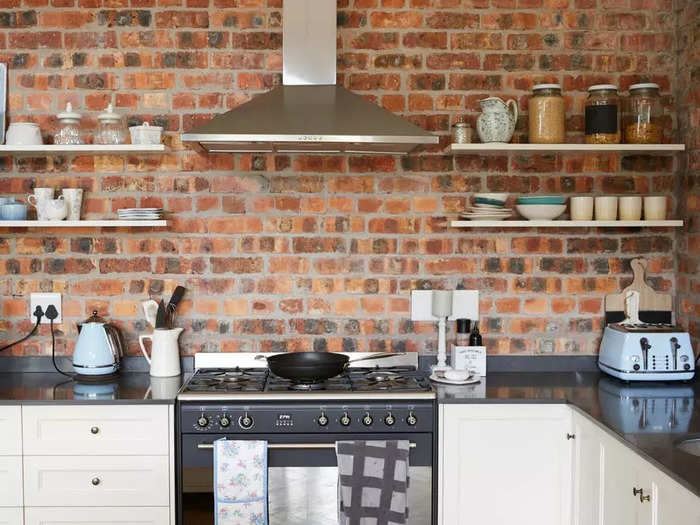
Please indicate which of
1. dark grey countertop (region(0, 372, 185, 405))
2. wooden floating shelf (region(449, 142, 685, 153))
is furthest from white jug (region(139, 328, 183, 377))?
wooden floating shelf (region(449, 142, 685, 153))

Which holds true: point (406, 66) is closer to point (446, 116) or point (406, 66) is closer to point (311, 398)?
point (446, 116)

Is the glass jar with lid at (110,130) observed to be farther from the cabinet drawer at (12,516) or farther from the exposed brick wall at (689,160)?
the exposed brick wall at (689,160)

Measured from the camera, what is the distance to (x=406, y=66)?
3459mm

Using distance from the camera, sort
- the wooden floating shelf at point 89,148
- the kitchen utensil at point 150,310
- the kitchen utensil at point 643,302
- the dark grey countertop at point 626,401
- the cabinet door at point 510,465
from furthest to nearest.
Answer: the kitchen utensil at point 643,302 → the kitchen utensil at point 150,310 → the wooden floating shelf at point 89,148 → the cabinet door at point 510,465 → the dark grey countertop at point 626,401

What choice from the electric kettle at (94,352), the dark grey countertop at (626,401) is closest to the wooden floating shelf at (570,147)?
the dark grey countertop at (626,401)

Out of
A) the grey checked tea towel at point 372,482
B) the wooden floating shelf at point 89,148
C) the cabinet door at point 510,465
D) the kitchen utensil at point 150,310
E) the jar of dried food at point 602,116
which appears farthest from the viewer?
the kitchen utensil at point 150,310

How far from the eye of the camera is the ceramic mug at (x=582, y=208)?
3338 millimetres

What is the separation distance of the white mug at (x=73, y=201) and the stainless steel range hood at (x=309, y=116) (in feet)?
1.97

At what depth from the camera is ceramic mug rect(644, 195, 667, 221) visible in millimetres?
A: 3326

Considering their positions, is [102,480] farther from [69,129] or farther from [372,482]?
[69,129]

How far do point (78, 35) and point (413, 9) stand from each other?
1462mm

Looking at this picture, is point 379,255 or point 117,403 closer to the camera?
point 117,403

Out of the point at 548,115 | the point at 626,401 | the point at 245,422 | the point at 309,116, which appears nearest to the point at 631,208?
the point at 548,115

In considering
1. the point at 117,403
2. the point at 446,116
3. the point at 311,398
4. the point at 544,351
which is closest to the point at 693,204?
the point at 544,351
